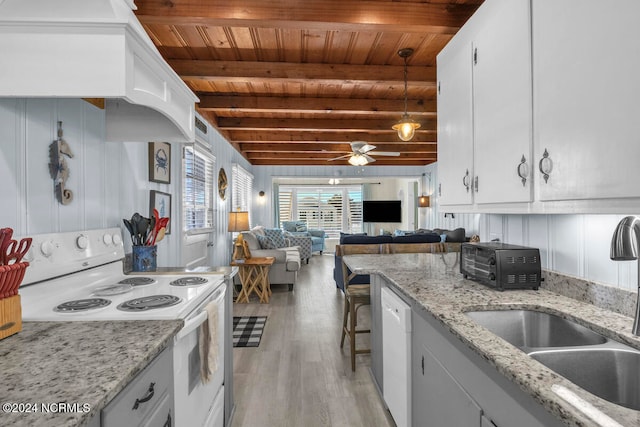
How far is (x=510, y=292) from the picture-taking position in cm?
145

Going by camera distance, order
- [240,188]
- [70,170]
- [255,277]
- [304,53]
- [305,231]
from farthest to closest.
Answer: [305,231] < [240,188] < [255,277] < [304,53] < [70,170]

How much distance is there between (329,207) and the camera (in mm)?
10023

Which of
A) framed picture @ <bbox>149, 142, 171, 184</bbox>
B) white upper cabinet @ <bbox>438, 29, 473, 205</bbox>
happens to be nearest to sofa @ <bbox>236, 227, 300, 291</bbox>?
framed picture @ <bbox>149, 142, 171, 184</bbox>

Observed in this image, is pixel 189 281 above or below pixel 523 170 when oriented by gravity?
below

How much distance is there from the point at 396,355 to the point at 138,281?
4.50ft

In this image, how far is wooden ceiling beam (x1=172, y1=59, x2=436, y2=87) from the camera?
2.96 m

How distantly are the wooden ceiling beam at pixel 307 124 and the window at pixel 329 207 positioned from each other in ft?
16.4

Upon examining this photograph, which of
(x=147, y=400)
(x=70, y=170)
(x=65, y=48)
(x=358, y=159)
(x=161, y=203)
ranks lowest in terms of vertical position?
(x=147, y=400)

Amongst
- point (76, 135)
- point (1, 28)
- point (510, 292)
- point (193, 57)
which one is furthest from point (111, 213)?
point (510, 292)

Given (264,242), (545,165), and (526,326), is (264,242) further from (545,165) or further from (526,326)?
(545,165)

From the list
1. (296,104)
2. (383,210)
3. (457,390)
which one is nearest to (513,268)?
(457,390)

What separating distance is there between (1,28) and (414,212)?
9.20 meters

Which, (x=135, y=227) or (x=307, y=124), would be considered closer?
(x=135, y=227)

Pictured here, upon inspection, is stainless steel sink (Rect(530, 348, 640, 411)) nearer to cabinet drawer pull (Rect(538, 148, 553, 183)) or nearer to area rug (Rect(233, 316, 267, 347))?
cabinet drawer pull (Rect(538, 148, 553, 183))
